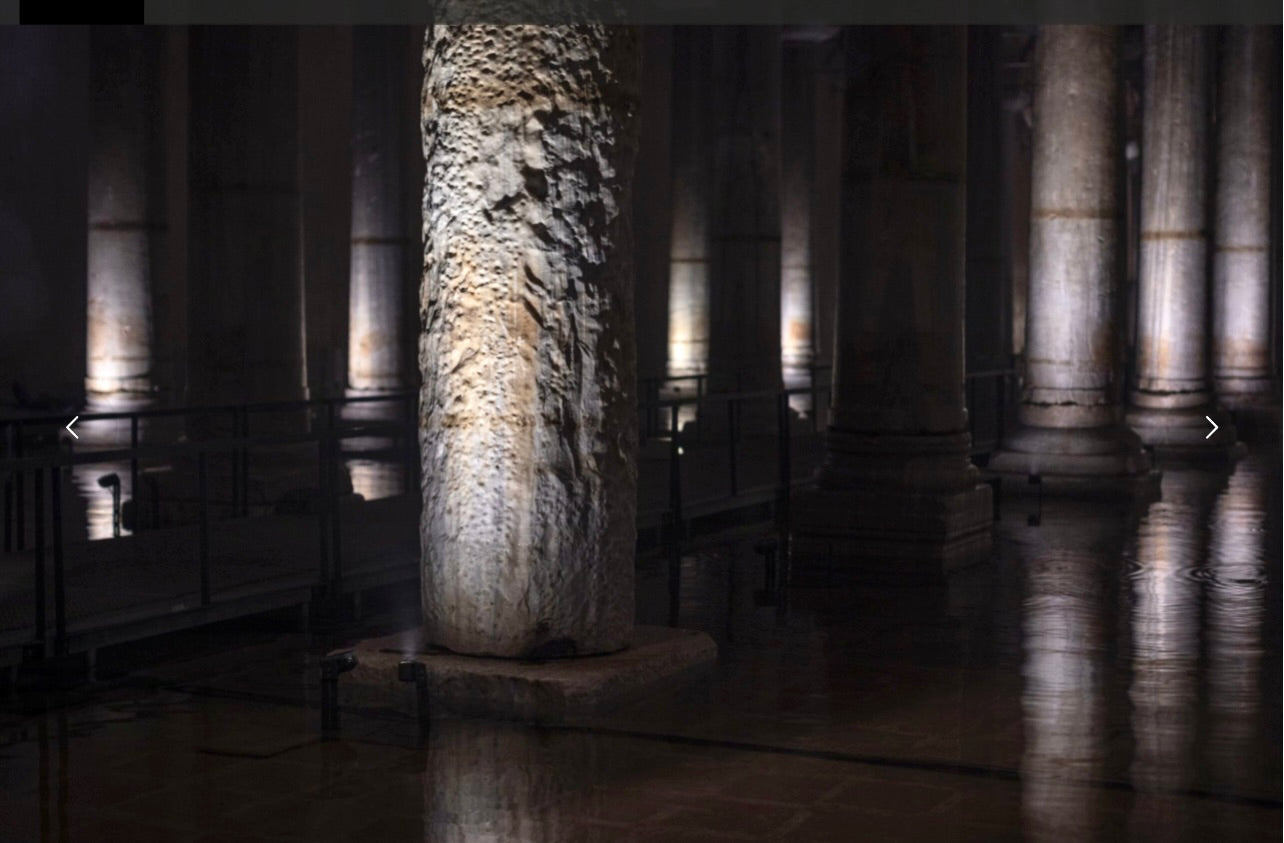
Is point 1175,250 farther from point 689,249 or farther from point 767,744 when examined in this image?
point 767,744

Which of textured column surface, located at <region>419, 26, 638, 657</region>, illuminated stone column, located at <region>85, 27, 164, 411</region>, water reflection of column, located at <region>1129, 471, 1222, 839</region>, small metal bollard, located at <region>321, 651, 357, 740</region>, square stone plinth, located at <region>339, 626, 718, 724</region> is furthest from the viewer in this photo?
illuminated stone column, located at <region>85, 27, 164, 411</region>

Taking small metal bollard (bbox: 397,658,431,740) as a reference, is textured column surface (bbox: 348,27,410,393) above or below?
above

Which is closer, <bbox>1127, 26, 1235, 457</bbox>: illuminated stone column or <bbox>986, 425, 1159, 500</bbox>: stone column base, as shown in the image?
<bbox>986, 425, 1159, 500</bbox>: stone column base

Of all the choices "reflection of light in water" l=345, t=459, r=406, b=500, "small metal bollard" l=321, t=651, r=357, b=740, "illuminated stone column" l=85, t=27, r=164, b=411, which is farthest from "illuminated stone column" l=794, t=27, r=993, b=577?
"illuminated stone column" l=85, t=27, r=164, b=411

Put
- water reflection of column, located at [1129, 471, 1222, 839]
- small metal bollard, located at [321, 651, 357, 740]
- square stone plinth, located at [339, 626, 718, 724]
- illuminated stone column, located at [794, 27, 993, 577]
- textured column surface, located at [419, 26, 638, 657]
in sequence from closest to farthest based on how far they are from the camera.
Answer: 1. water reflection of column, located at [1129, 471, 1222, 839]
2. small metal bollard, located at [321, 651, 357, 740]
3. square stone plinth, located at [339, 626, 718, 724]
4. textured column surface, located at [419, 26, 638, 657]
5. illuminated stone column, located at [794, 27, 993, 577]

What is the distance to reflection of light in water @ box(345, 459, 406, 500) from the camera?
15148 mm

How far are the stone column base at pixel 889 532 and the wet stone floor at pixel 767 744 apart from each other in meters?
1.10

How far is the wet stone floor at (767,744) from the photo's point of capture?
224 inches

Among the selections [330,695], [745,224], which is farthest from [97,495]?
[330,695]

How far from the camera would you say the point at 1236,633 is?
29.6 ft

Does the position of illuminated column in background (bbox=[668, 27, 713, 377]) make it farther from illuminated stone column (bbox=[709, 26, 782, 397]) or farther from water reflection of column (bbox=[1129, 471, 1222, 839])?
water reflection of column (bbox=[1129, 471, 1222, 839])

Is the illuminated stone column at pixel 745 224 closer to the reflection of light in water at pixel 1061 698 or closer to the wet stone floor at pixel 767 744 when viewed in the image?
the reflection of light in water at pixel 1061 698

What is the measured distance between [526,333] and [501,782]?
1757mm

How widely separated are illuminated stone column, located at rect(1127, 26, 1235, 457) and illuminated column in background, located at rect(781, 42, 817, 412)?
739 centimetres
